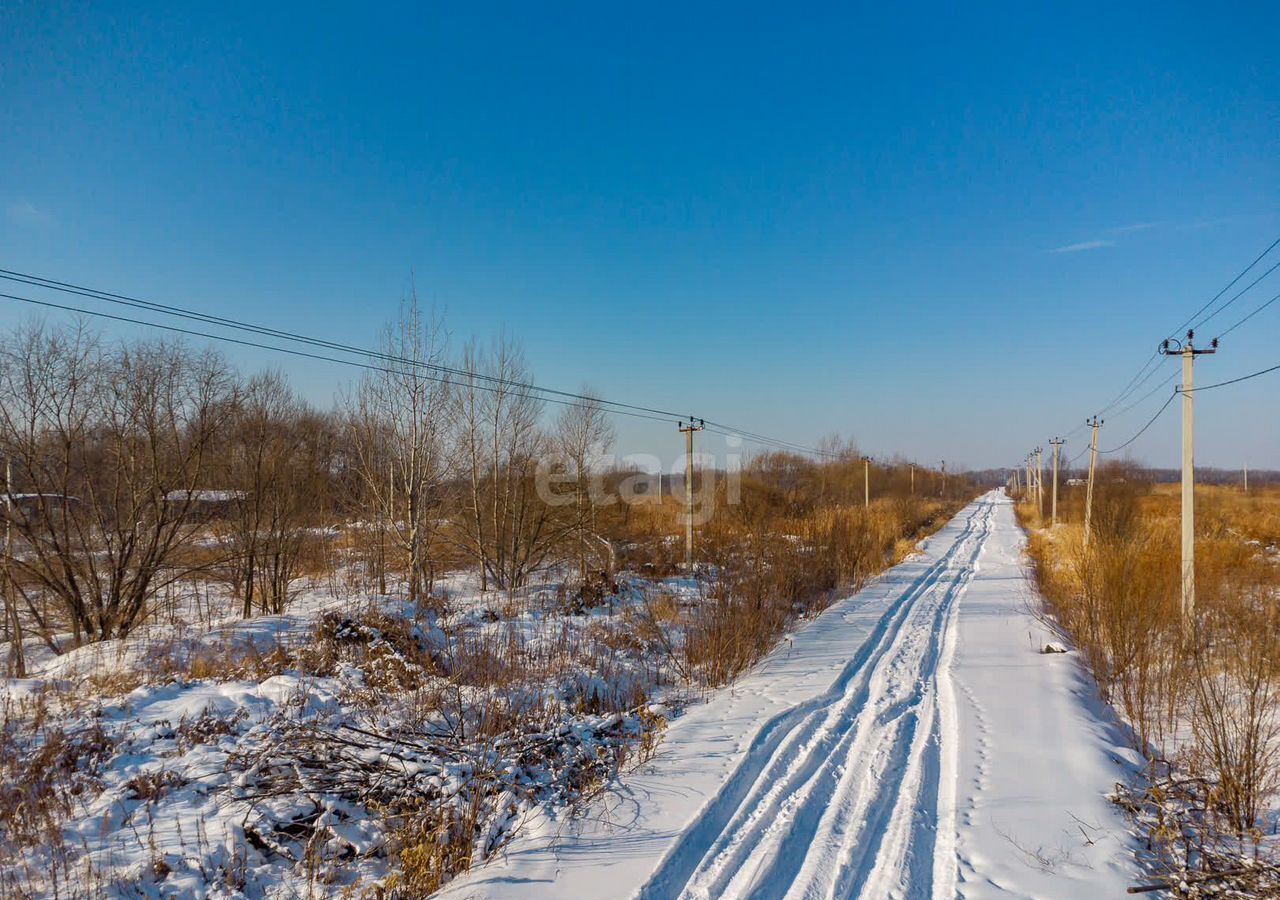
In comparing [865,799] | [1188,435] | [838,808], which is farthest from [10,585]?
[1188,435]

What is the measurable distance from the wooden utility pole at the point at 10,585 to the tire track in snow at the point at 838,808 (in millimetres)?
11059

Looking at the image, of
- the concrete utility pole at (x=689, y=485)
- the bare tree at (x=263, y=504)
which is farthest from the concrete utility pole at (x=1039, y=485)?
the bare tree at (x=263, y=504)

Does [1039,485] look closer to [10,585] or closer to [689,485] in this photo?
[689,485]

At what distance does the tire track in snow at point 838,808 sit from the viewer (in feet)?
11.2

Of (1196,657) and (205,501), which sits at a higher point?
(205,501)

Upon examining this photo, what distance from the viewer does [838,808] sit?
4.22 m

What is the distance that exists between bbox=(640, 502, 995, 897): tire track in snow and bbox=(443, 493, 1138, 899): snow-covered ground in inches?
0.5

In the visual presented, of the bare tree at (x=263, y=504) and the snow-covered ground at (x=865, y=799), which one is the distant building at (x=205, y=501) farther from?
the snow-covered ground at (x=865, y=799)

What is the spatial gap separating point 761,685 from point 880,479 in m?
54.4

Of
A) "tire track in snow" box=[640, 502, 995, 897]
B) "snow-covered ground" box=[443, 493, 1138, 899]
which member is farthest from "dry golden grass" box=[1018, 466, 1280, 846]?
"tire track in snow" box=[640, 502, 995, 897]

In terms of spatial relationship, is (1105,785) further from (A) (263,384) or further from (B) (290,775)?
(A) (263,384)

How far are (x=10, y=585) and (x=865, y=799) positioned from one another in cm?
1257

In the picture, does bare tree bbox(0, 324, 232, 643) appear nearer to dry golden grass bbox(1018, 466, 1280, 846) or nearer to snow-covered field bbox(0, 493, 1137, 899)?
snow-covered field bbox(0, 493, 1137, 899)

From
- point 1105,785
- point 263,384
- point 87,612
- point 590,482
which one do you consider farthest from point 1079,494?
point 87,612
